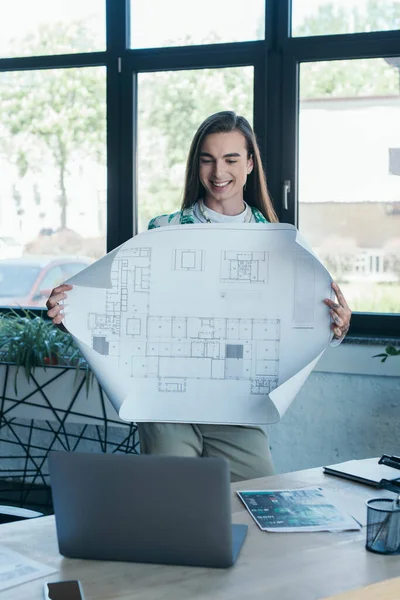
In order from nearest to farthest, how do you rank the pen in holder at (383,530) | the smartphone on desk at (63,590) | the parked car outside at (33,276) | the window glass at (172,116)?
the smartphone on desk at (63,590), the pen in holder at (383,530), the window glass at (172,116), the parked car outside at (33,276)

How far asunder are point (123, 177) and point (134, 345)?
1.97 m

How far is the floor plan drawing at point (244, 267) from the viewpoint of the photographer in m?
2.07

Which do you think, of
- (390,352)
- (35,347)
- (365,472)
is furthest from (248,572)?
(35,347)

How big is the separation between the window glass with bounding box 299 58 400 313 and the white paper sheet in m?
2.41

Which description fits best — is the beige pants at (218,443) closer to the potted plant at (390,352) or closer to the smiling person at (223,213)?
the smiling person at (223,213)

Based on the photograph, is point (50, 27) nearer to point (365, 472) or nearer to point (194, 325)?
point (194, 325)

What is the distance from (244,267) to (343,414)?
1652mm

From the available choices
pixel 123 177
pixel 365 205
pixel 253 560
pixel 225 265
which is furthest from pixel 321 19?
pixel 253 560

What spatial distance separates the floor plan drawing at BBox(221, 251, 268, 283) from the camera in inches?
81.4

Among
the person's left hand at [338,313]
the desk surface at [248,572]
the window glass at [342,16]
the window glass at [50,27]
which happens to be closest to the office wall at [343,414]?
the window glass at [342,16]

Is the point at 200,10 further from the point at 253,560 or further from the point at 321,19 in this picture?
the point at 253,560

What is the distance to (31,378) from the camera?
11.8ft

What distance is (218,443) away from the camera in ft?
6.98

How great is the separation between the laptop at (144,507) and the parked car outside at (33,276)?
8.89 ft
